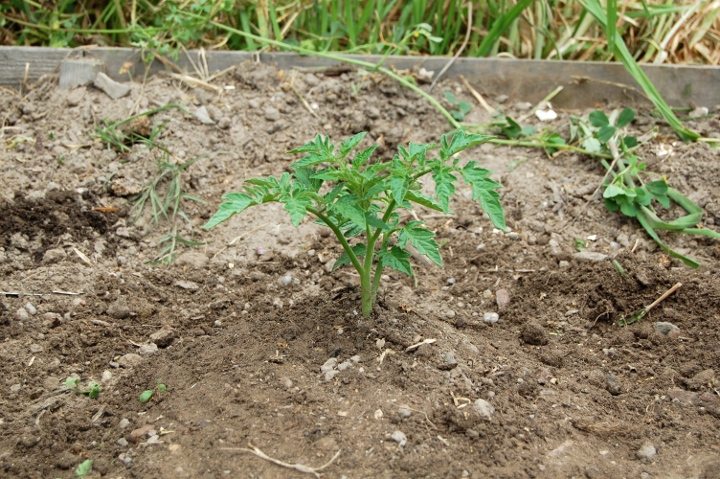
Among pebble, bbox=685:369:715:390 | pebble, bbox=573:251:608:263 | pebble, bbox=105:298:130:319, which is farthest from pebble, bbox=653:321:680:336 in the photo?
pebble, bbox=105:298:130:319

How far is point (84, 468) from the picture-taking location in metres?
1.86

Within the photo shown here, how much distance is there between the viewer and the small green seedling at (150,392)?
2.11 meters

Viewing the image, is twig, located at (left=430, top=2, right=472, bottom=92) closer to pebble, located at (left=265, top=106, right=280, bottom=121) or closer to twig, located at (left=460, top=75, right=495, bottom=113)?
twig, located at (left=460, top=75, right=495, bottom=113)

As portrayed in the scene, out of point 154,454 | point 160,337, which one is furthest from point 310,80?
point 154,454

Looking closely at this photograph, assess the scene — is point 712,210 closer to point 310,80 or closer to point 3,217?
point 310,80

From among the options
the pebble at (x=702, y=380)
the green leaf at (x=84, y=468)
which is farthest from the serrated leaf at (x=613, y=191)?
the green leaf at (x=84, y=468)

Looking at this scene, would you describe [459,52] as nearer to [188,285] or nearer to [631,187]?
[631,187]

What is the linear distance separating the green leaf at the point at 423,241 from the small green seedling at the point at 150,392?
82cm

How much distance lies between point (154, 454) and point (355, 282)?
0.96m

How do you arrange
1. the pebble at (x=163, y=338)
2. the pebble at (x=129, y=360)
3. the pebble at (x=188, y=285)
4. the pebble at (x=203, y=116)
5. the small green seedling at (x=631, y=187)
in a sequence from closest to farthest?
the pebble at (x=129, y=360) < the pebble at (x=163, y=338) < the pebble at (x=188, y=285) < the small green seedling at (x=631, y=187) < the pebble at (x=203, y=116)

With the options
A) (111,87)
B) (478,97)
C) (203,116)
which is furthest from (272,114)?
(478,97)

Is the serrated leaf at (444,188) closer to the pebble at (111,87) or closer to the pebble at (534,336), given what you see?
the pebble at (534,336)

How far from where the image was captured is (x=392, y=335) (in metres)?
2.26

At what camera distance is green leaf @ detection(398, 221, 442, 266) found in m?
1.99
